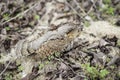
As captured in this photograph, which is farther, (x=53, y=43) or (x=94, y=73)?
(x=53, y=43)

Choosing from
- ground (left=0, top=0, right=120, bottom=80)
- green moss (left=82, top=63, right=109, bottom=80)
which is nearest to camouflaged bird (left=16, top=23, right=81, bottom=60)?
ground (left=0, top=0, right=120, bottom=80)

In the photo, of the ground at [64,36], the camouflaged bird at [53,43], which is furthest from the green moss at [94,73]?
the camouflaged bird at [53,43]

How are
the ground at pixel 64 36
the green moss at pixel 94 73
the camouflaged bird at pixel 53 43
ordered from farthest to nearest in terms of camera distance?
1. the camouflaged bird at pixel 53 43
2. the ground at pixel 64 36
3. the green moss at pixel 94 73

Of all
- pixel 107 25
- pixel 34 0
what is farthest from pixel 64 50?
pixel 34 0

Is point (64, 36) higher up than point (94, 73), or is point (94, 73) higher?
point (64, 36)

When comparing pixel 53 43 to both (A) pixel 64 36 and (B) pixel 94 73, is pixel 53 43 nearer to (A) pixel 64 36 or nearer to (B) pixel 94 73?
(A) pixel 64 36

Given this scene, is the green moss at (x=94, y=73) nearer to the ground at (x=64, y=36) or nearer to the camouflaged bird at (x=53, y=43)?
the ground at (x=64, y=36)

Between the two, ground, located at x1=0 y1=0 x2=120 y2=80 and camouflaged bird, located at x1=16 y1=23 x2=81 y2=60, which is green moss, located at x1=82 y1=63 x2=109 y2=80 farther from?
camouflaged bird, located at x1=16 y1=23 x2=81 y2=60

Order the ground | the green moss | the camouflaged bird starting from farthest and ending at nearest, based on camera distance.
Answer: the camouflaged bird → the ground → the green moss

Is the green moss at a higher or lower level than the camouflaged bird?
lower

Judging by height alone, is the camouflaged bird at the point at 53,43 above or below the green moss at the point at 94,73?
above

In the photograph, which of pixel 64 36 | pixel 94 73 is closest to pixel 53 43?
pixel 64 36
